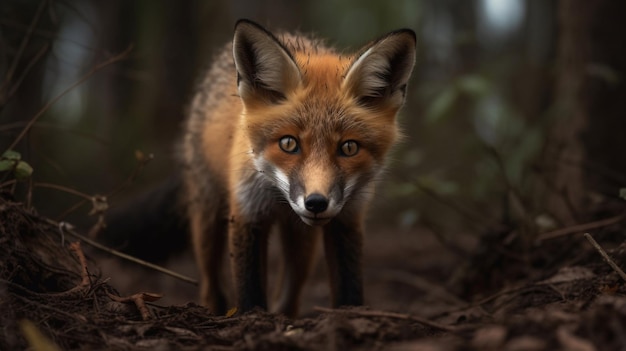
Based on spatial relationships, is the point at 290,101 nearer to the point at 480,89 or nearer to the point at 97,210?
the point at 97,210

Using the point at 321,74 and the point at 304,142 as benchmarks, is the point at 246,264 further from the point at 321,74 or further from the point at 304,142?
the point at 321,74

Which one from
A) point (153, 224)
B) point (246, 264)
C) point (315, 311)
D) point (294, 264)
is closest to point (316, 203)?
point (315, 311)

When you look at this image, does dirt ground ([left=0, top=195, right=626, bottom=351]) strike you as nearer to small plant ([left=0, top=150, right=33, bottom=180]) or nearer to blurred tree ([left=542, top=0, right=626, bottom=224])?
small plant ([left=0, top=150, right=33, bottom=180])

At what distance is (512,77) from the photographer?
11.7 metres

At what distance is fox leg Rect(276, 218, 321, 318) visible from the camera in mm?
5434

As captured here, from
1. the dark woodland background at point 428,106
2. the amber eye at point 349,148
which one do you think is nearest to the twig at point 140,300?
the dark woodland background at point 428,106

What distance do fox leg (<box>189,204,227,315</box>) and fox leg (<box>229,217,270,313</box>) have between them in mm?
1047

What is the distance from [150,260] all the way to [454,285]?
283 centimetres

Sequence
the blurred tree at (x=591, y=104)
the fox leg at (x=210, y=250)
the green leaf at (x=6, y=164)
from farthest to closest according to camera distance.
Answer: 1. the blurred tree at (x=591, y=104)
2. the fox leg at (x=210, y=250)
3. the green leaf at (x=6, y=164)

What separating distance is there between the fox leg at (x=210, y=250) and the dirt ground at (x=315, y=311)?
1.57 metres

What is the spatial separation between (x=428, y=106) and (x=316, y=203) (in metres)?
9.13

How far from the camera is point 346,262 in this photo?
4723 mm

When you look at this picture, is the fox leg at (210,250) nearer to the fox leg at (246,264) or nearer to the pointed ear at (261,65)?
the fox leg at (246,264)

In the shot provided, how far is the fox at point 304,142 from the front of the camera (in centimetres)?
395
